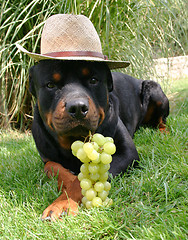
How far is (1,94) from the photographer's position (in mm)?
3930

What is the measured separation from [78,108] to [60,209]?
1.70ft

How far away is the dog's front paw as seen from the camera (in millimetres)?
1296

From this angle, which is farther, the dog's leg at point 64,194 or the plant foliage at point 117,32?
the plant foliage at point 117,32

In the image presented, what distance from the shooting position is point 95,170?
1304mm

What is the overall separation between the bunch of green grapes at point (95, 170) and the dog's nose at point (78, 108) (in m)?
0.15

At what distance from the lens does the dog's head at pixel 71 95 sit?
142cm

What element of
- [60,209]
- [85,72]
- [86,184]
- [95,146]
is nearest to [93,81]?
[85,72]

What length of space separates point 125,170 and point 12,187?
2.51 feet

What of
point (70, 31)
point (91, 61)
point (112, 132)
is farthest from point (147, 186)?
point (70, 31)

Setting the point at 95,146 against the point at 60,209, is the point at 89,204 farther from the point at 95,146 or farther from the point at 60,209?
the point at 95,146

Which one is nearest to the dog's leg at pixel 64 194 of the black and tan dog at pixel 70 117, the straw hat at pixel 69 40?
the black and tan dog at pixel 70 117

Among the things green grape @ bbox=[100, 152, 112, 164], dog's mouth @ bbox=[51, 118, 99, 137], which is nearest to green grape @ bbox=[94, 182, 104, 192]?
green grape @ bbox=[100, 152, 112, 164]

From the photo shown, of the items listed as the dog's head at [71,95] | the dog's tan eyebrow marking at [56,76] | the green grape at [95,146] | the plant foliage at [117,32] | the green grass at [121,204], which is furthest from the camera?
the plant foliage at [117,32]

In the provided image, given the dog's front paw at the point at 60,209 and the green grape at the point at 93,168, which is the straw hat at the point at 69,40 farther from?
the dog's front paw at the point at 60,209
